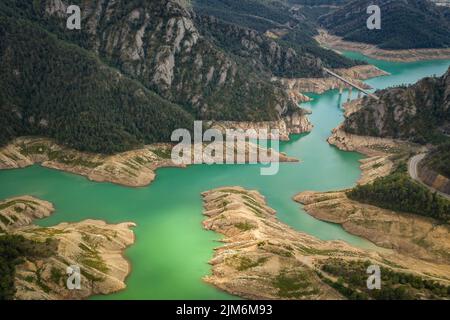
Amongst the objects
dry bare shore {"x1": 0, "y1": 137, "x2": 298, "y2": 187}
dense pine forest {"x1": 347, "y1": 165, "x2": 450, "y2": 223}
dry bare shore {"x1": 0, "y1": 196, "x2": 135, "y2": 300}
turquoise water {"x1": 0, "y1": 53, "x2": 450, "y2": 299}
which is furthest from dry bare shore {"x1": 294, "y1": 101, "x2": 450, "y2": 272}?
dry bare shore {"x1": 0, "y1": 196, "x2": 135, "y2": 300}

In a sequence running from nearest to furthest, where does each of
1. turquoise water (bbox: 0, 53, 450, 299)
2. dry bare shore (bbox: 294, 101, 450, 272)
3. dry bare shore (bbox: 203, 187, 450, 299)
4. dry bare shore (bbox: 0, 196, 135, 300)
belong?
dry bare shore (bbox: 0, 196, 135, 300)
dry bare shore (bbox: 203, 187, 450, 299)
turquoise water (bbox: 0, 53, 450, 299)
dry bare shore (bbox: 294, 101, 450, 272)

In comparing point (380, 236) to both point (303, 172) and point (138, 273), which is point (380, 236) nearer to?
point (303, 172)

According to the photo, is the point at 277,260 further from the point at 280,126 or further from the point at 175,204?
the point at 280,126

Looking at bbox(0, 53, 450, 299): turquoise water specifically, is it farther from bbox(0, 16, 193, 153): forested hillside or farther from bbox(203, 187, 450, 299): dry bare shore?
bbox(0, 16, 193, 153): forested hillside

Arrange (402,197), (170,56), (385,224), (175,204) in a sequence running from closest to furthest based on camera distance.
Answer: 1. (385,224)
2. (402,197)
3. (175,204)
4. (170,56)

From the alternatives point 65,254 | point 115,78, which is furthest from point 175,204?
point 115,78

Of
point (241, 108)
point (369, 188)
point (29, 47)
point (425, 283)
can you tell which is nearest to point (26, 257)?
point (425, 283)
